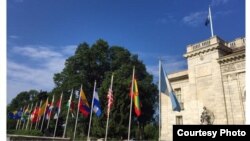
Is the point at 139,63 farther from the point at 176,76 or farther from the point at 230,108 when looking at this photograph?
the point at 230,108

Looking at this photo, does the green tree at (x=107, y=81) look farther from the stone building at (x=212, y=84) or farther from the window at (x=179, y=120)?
the window at (x=179, y=120)

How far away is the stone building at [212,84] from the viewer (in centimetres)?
2253

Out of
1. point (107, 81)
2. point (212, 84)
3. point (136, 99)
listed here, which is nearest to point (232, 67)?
point (212, 84)

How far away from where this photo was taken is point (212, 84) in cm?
2450

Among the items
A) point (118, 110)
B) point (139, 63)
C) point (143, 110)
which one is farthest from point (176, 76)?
point (139, 63)

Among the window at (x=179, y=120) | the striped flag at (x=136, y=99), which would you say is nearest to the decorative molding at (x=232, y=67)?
the window at (x=179, y=120)

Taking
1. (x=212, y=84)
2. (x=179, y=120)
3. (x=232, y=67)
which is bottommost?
(x=179, y=120)

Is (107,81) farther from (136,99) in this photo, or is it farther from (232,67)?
(232,67)

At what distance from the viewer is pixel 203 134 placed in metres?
4.84

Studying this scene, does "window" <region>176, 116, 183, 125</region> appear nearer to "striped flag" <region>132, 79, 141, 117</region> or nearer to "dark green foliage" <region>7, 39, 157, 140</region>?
"striped flag" <region>132, 79, 141, 117</region>

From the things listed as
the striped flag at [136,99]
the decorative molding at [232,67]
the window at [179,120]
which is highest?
the decorative molding at [232,67]

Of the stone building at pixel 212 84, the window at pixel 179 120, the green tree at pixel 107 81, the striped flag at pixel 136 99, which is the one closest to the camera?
the striped flag at pixel 136 99

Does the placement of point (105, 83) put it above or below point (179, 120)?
above

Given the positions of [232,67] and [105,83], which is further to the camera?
[105,83]
